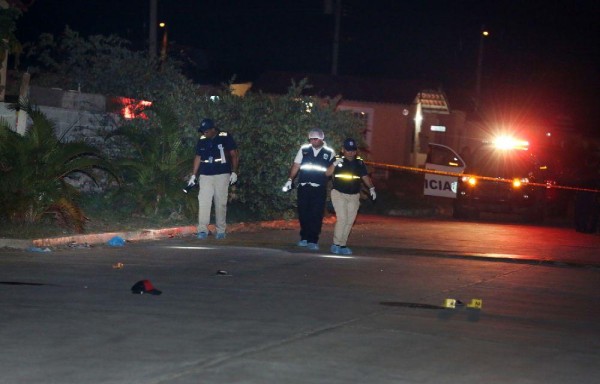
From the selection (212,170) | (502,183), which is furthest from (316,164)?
(502,183)

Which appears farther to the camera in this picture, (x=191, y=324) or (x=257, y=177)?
(x=257, y=177)

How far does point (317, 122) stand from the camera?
66.7ft

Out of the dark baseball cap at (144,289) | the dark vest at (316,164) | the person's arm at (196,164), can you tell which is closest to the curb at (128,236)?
the person's arm at (196,164)

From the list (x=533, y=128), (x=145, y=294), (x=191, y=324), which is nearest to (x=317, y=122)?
(x=145, y=294)

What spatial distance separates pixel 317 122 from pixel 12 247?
776 cm

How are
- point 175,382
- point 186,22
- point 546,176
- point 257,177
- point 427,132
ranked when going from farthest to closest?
point 186,22 → point 427,132 → point 546,176 → point 257,177 → point 175,382

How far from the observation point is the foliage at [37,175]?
1518 cm

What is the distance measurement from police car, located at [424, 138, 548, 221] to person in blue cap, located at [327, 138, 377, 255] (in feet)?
34.5

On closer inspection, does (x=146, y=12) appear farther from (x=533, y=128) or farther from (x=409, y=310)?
(x=409, y=310)

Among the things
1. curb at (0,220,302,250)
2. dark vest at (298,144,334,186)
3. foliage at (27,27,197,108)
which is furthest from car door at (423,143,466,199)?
dark vest at (298,144,334,186)

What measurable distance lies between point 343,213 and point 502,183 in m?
10.9

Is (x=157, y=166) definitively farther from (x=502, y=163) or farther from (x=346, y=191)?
(x=502, y=163)

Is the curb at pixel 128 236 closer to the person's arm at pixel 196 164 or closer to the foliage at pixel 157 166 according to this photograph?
the foliage at pixel 157 166

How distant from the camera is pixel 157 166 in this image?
17.7m
